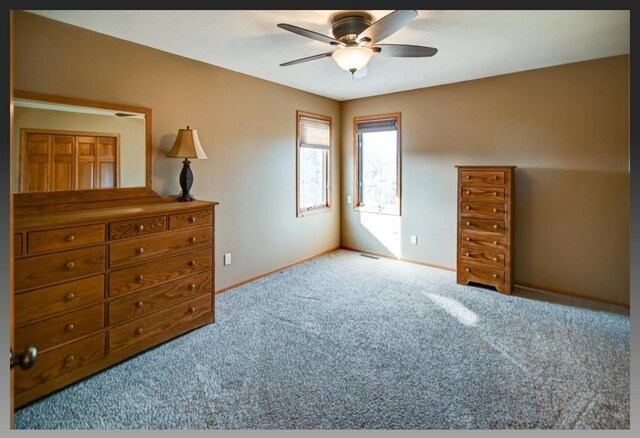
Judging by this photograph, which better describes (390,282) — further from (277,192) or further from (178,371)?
(178,371)

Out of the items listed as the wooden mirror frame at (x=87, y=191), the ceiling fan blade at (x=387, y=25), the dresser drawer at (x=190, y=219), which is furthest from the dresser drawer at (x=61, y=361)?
the ceiling fan blade at (x=387, y=25)

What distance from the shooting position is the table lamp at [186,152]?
301 centimetres

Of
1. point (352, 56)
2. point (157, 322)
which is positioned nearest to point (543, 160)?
point (352, 56)

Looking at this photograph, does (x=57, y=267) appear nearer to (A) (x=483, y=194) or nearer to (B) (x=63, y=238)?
(B) (x=63, y=238)

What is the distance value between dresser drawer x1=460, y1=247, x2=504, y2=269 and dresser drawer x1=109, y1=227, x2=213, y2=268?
268 cm

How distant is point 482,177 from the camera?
12.1 ft

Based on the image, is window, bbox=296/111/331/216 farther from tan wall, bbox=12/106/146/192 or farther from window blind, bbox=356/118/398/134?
tan wall, bbox=12/106/146/192

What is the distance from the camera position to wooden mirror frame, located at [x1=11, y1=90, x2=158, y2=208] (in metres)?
2.28

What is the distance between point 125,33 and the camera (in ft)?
8.61

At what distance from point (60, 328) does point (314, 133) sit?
3695 millimetres

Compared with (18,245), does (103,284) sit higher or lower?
lower

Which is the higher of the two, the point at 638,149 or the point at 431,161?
the point at 431,161

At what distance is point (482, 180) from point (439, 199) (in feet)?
2.72

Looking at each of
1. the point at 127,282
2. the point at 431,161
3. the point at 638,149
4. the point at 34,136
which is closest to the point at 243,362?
the point at 127,282
